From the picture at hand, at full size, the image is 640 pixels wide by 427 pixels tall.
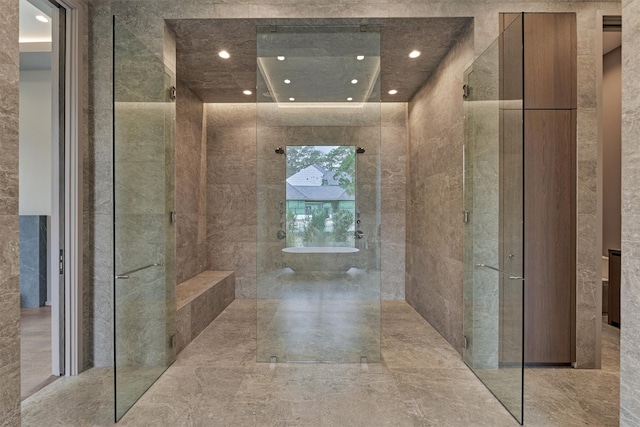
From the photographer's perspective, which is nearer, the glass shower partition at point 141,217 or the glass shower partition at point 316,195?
the glass shower partition at point 141,217

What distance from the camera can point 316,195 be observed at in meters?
2.80

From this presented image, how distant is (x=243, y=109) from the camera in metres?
4.94

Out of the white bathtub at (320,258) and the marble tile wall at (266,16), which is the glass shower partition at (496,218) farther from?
the white bathtub at (320,258)

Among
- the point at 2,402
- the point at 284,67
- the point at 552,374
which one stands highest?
the point at 284,67

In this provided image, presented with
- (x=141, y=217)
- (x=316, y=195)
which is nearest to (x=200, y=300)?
(x=141, y=217)

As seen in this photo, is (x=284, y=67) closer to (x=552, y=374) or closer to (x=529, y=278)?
(x=529, y=278)

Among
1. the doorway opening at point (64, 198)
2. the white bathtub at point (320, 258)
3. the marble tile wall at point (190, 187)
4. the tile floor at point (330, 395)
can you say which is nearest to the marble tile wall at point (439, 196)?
the tile floor at point (330, 395)

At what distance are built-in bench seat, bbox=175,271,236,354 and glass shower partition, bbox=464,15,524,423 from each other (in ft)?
7.68

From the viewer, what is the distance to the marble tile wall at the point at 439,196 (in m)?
3.03

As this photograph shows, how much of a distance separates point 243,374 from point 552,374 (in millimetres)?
2264

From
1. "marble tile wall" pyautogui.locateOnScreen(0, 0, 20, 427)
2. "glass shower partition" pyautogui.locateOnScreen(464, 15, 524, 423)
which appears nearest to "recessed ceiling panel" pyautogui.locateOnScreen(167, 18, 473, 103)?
"glass shower partition" pyautogui.locateOnScreen(464, 15, 524, 423)

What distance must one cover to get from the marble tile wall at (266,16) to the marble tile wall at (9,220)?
4.00 feet

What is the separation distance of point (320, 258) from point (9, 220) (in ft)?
6.09

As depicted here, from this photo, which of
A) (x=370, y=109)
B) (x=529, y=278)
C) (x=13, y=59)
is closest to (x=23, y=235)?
(x=13, y=59)
